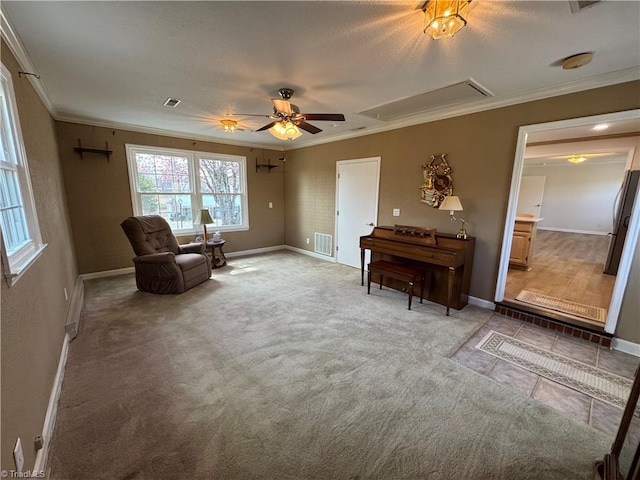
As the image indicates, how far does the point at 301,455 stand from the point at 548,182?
38.5 ft

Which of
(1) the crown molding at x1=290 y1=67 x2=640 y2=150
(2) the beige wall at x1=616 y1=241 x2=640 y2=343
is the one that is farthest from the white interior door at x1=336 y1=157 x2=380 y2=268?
(2) the beige wall at x1=616 y1=241 x2=640 y2=343

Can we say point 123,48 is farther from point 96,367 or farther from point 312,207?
point 312,207

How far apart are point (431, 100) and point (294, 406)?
349 cm

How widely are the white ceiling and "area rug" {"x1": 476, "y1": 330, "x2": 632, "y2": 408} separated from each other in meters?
2.56

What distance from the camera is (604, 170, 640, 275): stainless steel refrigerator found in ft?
13.2

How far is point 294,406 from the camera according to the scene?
5.96 feet

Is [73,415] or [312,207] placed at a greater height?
[312,207]

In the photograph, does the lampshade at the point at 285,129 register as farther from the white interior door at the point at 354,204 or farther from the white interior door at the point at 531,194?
the white interior door at the point at 531,194

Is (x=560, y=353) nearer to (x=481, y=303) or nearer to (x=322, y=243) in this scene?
(x=481, y=303)

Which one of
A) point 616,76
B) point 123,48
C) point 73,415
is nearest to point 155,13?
point 123,48

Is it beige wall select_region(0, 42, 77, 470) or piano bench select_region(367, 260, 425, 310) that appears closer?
beige wall select_region(0, 42, 77, 470)

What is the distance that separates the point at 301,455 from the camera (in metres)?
1.48

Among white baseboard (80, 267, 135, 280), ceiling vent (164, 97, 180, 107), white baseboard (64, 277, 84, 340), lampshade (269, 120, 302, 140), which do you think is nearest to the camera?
white baseboard (64, 277, 84, 340)

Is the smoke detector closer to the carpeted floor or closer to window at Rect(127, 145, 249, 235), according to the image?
the carpeted floor
